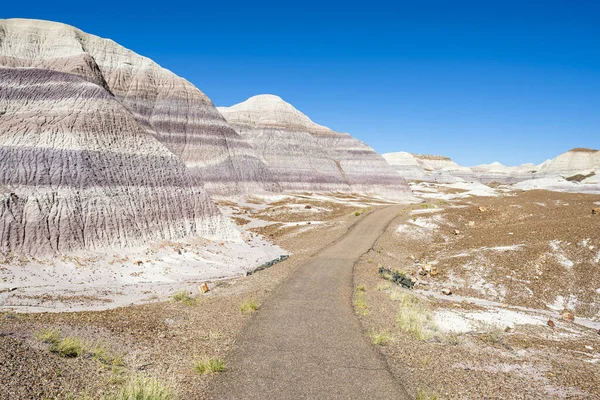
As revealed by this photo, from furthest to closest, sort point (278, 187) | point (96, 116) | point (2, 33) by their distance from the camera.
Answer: point (278, 187) → point (2, 33) → point (96, 116)

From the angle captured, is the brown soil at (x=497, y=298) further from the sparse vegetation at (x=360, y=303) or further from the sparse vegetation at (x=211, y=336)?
the sparse vegetation at (x=211, y=336)

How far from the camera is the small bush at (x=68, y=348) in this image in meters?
8.08

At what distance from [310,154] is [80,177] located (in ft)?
216

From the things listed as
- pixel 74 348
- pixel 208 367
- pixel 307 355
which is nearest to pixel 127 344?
pixel 74 348

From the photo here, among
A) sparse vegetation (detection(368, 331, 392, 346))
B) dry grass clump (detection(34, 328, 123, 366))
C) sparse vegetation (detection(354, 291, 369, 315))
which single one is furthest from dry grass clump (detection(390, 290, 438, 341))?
dry grass clump (detection(34, 328, 123, 366))

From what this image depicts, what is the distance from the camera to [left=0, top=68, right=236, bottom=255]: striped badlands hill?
922 inches

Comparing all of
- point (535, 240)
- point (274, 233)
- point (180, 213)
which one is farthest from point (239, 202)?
point (535, 240)

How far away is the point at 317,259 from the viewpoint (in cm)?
2259

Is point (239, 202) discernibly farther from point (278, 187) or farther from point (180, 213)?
point (180, 213)

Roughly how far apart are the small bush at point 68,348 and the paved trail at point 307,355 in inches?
130

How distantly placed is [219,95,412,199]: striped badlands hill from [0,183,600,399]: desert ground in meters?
57.7

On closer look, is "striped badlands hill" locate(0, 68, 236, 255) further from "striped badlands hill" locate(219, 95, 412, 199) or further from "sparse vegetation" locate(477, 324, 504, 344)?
"striped badlands hill" locate(219, 95, 412, 199)

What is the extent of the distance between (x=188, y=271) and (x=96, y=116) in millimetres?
15929

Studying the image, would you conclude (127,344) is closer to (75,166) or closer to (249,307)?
(249,307)
